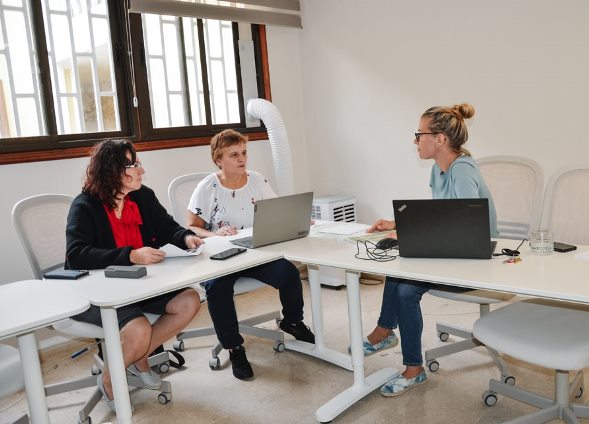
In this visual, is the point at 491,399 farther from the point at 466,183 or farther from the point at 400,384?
the point at 466,183

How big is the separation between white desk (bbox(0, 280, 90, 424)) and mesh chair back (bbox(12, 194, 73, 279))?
0.55 m

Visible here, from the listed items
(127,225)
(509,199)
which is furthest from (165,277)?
(509,199)

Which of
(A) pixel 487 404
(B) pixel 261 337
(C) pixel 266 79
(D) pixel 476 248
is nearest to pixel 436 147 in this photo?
(D) pixel 476 248

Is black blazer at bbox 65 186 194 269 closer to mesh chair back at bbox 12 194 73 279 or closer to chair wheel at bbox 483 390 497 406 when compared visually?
mesh chair back at bbox 12 194 73 279

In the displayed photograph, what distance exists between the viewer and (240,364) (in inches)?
108

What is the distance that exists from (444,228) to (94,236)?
→ 1411 mm

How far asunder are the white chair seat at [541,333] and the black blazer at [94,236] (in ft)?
4.62

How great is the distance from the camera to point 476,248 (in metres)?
1.91

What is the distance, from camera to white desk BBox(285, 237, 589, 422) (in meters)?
1.62

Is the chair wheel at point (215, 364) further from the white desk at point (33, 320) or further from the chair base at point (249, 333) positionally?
the white desk at point (33, 320)

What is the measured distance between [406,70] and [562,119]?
42.5 inches

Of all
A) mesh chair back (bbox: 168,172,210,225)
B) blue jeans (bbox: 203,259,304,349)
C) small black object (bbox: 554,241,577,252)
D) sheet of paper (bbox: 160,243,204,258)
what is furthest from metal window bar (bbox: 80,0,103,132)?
small black object (bbox: 554,241,577,252)

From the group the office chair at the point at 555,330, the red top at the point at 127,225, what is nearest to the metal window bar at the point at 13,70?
the red top at the point at 127,225

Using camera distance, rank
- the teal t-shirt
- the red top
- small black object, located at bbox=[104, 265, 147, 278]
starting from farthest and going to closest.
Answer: the red top → the teal t-shirt → small black object, located at bbox=[104, 265, 147, 278]
